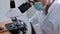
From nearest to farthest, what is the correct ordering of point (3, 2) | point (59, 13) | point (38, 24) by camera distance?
point (59, 13), point (38, 24), point (3, 2)

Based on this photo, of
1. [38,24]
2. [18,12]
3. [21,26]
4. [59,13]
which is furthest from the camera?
[18,12]

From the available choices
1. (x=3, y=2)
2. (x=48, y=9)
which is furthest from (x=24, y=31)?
(x=3, y=2)

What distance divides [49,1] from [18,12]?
1.20 feet

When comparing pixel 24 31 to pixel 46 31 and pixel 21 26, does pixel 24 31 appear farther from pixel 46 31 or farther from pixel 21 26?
pixel 46 31

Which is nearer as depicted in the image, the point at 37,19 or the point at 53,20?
the point at 53,20

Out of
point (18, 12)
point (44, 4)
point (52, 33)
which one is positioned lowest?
point (52, 33)

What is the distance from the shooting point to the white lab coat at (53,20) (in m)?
1.06

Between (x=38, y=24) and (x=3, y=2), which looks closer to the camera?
(x=38, y=24)

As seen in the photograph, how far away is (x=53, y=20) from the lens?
1.07 metres

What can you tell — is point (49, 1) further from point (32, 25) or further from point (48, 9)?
point (32, 25)

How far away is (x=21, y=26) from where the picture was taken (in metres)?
0.95

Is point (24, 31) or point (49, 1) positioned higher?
point (49, 1)

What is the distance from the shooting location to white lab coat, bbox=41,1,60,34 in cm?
106

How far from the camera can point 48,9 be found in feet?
3.63
